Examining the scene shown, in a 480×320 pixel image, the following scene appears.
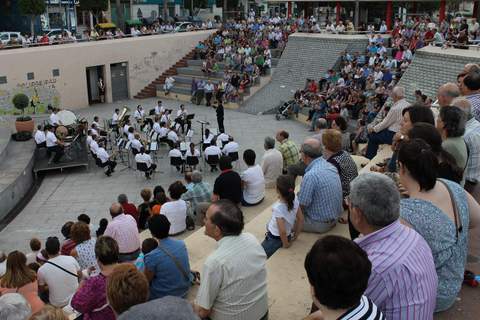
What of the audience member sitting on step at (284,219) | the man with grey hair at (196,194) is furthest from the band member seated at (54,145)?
the audience member sitting on step at (284,219)

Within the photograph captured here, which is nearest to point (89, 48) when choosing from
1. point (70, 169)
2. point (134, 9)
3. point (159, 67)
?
point (159, 67)

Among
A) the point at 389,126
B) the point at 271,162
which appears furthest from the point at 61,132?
the point at 389,126

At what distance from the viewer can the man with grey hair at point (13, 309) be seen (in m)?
3.99

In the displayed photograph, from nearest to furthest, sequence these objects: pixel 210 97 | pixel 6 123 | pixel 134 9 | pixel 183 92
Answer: pixel 6 123, pixel 210 97, pixel 183 92, pixel 134 9

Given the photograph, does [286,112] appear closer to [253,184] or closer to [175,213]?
[253,184]

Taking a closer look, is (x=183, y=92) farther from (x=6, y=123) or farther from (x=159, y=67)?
(x=6, y=123)

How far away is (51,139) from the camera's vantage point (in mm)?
15680

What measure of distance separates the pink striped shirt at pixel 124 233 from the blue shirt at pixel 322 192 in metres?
2.61

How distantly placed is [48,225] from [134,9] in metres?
43.8

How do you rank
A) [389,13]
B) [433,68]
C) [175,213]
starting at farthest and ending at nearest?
[389,13] < [433,68] < [175,213]

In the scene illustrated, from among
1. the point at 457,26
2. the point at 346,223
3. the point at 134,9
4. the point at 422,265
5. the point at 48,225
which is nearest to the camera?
the point at 422,265

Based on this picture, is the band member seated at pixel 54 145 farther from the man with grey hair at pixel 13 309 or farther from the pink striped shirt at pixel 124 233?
the man with grey hair at pixel 13 309

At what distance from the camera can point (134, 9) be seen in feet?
171

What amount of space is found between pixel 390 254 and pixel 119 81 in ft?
84.0
